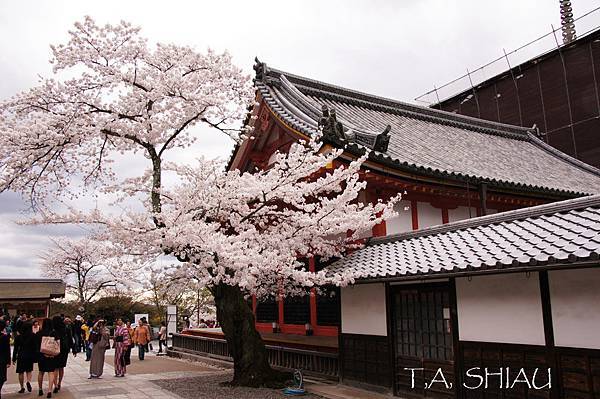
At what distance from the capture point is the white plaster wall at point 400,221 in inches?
521

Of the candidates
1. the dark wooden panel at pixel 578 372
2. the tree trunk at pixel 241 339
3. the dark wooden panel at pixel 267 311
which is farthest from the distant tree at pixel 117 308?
the dark wooden panel at pixel 578 372

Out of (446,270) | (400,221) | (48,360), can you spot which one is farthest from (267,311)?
(446,270)

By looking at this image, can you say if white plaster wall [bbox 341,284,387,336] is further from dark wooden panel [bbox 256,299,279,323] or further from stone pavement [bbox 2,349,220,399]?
dark wooden panel [bbox 256,299,279,323]

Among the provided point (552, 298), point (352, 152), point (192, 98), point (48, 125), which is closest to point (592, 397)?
point (552, 298)

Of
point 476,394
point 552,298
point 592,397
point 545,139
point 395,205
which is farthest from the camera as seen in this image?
point 545,139

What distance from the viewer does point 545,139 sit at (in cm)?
2745

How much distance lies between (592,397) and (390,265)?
4.03 metres

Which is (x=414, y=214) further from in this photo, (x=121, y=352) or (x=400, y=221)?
(x=121, y=352)

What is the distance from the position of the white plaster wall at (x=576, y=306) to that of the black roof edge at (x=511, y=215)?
2015 millimetres

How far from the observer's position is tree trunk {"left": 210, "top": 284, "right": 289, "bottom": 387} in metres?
11.9

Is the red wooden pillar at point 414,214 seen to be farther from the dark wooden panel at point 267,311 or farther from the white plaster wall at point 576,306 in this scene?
the white plaster wall at point 576,306

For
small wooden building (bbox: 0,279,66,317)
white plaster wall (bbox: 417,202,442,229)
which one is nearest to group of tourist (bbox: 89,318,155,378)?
white plaster wall (bbox: 417,202,442,229)

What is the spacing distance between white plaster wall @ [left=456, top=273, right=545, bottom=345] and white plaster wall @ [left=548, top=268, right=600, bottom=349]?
0.28 meters

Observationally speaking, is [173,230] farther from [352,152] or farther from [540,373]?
[540,373]
